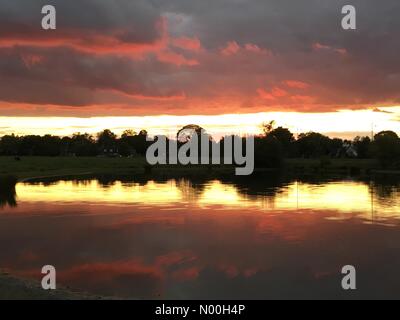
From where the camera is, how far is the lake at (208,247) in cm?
1741

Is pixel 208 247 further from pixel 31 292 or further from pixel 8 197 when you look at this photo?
pixel 8 197

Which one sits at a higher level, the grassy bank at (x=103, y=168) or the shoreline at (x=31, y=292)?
the grassy bank at (x=103, y=168)

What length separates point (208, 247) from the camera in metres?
24.0

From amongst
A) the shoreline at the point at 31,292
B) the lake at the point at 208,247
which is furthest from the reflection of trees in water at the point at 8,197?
the shoreline at the point at 31,292

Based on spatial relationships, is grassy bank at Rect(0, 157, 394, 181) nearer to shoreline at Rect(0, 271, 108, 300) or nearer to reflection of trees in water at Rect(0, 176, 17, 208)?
reflection of trees in water at Rect(0, 176, 17, 208)

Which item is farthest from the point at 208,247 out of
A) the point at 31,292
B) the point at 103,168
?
the point at 103,168

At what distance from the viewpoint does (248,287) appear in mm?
17219

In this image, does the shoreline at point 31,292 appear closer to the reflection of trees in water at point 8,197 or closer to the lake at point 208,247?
the lake at point 208,247

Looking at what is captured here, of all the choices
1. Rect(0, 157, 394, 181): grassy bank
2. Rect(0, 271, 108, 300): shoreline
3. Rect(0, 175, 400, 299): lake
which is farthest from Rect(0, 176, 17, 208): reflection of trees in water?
Rect(0, 271, 108, 300): shoreline

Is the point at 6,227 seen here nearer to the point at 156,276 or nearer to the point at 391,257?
the point at 156,276

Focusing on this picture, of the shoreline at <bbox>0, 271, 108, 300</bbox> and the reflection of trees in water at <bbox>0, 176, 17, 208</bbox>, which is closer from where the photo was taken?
the shoreline at <bbox>0, 271, 108, 300</bbox>

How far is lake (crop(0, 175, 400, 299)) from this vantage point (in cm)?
1741

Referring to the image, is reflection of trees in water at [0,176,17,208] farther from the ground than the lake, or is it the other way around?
reflection of trees in water at [0,176,17,208]
